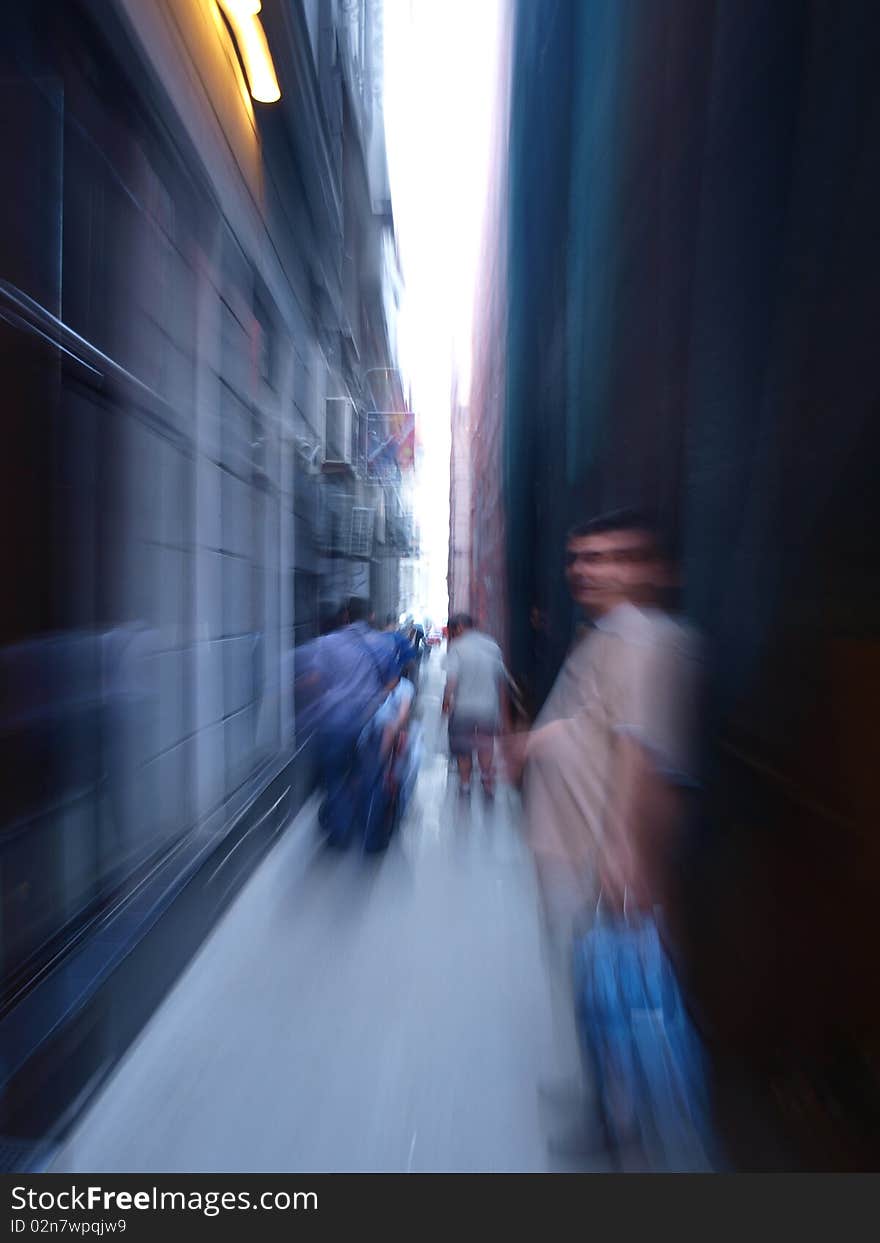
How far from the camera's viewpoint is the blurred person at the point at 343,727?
4.41 metres

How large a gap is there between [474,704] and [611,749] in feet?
12.1

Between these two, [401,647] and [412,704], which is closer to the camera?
[412,704]

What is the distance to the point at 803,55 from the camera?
237 centimetres

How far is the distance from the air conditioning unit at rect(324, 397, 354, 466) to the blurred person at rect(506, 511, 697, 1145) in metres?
7.42

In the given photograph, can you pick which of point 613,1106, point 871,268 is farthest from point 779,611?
point 613,1106

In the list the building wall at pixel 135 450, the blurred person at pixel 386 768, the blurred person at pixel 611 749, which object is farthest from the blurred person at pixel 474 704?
the blurred person at pixel 611 749

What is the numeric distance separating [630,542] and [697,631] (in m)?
0.80

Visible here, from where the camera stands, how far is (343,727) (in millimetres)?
4402

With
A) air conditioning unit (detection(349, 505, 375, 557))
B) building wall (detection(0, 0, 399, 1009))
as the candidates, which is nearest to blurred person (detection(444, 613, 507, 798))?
building wall (detection(0, 0, 399, 1009))

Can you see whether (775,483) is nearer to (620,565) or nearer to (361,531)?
(620,565)

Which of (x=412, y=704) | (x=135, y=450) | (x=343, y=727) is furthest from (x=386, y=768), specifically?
(x=135, y=450)

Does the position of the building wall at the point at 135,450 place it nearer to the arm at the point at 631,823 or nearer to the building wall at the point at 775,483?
the arm at the point at 631,823

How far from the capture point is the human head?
2.23 m

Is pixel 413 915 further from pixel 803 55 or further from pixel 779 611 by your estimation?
pixel 803 55
